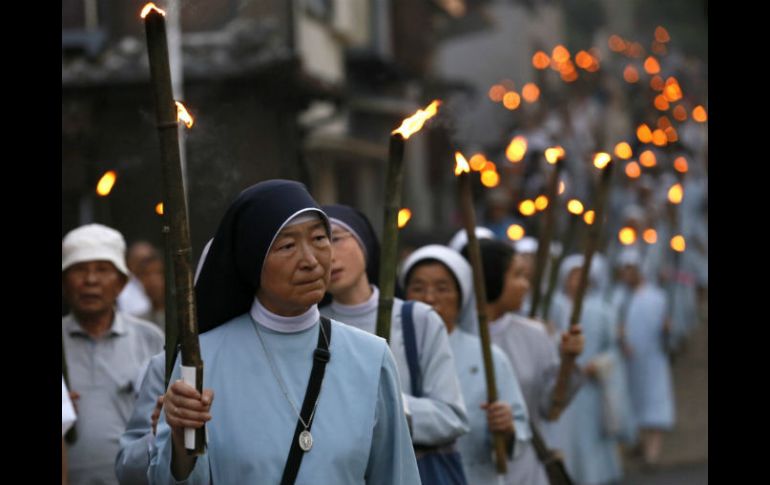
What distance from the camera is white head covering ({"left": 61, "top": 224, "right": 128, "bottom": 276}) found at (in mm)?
6828

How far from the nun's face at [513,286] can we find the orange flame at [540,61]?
33007 mm

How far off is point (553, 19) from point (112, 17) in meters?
36.0

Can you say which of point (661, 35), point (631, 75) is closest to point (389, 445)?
point (631, 75)

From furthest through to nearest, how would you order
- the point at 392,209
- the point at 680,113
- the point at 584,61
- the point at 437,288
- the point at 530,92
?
1. the point at 530,92
2. the point at 584,61
3. the point at 680,113
4. the point at 437,288
5. the point at 392,209

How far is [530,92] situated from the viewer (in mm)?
37844

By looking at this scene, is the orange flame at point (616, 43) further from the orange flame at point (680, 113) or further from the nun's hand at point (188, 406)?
the nun's hand at point (188, 406)

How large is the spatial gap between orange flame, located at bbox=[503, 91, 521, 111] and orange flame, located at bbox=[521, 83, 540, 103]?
0.23 m

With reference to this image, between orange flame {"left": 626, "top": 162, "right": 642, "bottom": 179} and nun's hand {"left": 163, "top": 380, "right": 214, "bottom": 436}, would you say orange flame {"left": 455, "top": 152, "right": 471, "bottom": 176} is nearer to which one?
nun's hand {"left": 163, "top": 380, "right": 214, "bottom": 436}

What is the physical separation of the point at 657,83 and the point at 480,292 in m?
23.9

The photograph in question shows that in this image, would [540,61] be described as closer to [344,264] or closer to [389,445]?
[344,264]

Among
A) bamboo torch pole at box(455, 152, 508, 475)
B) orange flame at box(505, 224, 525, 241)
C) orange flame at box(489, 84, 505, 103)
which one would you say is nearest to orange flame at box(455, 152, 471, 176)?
bamboo torch pole at box(455, 152, 508, 475)

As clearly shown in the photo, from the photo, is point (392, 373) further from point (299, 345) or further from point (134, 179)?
point (134, 179)

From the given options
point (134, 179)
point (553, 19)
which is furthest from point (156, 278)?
point (553, 19)

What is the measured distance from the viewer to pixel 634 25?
4959cm
